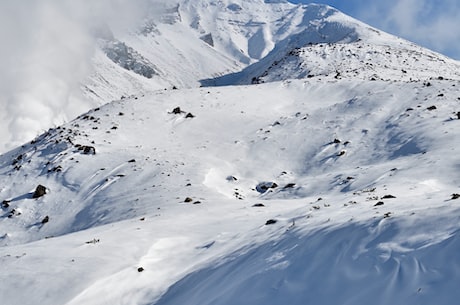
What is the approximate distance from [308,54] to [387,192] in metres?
58.2

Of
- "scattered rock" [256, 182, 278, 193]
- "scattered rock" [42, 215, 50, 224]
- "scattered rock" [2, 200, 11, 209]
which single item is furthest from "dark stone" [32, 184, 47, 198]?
"scattered rock" [256, 182, 278, 193]

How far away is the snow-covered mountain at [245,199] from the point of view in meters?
8.76

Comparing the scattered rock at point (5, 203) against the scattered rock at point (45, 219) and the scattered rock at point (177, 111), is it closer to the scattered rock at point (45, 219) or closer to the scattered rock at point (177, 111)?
the scattered rock at point (45, 219)

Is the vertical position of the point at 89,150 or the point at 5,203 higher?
the point at 89,150

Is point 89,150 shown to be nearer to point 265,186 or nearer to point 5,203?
point 5,203

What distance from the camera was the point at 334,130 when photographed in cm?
2814

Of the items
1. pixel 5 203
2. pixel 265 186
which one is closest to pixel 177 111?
pixel 265 186

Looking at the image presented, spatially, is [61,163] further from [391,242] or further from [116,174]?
[391,242]

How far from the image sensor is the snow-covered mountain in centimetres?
876

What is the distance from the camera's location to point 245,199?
21484mm

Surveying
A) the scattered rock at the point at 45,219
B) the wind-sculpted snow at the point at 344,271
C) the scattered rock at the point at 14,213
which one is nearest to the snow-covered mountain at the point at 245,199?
the wind-sculpted snow at the point at 344,271

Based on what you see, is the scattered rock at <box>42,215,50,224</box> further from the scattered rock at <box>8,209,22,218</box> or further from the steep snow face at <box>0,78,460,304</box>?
the scattered rock at <box>8,209,22,218</box>

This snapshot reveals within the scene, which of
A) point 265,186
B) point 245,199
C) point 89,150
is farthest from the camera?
point 89,150

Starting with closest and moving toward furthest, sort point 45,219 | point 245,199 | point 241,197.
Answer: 1. point 245,199
2. point 241,197
3. point 45,219
